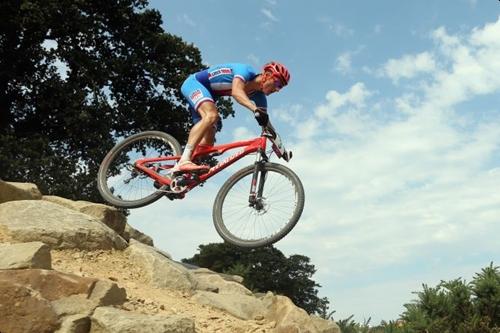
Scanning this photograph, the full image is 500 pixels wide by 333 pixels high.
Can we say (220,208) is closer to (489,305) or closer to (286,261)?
(489,305)

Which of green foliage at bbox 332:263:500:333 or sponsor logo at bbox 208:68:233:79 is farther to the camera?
green foliage at bbox 332:263:500:333

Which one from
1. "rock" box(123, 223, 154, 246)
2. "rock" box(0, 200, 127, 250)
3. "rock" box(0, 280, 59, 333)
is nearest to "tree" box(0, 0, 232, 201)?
"rock" box(123, 223, 154, 246)

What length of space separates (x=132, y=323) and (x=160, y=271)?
11.2 feet

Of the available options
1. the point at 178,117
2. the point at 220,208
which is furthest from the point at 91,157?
the point at 220,208

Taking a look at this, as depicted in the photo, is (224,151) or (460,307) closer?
(224,151)

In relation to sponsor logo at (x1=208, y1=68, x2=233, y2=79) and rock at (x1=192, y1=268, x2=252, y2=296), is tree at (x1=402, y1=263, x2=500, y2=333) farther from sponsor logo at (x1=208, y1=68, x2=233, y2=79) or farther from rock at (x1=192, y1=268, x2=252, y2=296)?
sponsor logo at (x1=208, y1=68, x2=233, y2=79)

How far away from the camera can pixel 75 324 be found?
7.29 metres

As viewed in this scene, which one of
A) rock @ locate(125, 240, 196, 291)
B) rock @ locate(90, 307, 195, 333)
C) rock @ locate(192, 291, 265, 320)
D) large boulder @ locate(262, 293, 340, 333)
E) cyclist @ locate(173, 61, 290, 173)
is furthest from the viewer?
rock @ locate(125, 240, 196, 291)

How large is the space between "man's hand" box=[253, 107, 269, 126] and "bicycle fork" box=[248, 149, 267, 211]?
652mm

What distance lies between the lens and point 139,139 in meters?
10.6

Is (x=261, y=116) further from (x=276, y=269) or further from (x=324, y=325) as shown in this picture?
(x=276, y=269)

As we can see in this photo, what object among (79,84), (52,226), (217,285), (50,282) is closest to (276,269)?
(79,84)

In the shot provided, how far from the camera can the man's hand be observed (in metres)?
8.26

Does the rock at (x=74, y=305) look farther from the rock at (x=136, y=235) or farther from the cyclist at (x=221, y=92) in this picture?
the rock at (x=136, y=235)
